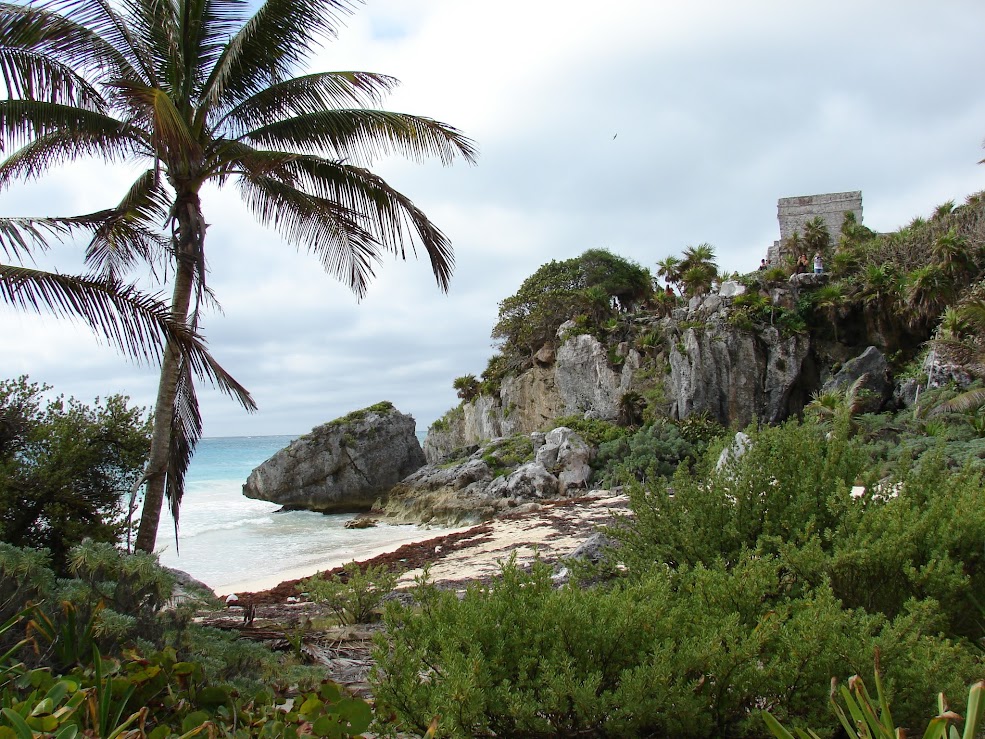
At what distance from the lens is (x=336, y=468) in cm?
3183

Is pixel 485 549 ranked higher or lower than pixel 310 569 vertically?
higher

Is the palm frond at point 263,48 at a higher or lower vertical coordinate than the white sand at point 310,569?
higher

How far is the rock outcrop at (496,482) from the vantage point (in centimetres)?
2130

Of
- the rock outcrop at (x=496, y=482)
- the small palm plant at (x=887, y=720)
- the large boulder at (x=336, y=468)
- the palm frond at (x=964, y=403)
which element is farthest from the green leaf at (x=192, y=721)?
the large boulder at (x=336, y=468)

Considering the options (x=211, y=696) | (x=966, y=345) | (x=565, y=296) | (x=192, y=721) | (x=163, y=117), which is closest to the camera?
(x=192, y=721)

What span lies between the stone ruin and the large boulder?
87.4 ft

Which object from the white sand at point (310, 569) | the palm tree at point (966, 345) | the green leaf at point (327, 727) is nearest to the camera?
the green leaf at point (327, 727)

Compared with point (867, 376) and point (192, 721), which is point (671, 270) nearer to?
point (867, 376)

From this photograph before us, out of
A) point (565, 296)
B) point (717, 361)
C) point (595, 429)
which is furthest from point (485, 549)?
point (565, 296)

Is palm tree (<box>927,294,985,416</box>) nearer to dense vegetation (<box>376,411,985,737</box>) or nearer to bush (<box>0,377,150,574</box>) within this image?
dense vegetation (<box>376,411,985,737</box>)

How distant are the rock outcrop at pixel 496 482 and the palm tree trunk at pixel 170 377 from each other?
1422 centimetres

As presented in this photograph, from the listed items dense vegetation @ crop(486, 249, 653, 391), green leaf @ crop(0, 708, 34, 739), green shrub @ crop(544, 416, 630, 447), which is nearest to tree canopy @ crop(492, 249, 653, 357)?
dense vegetation @ crop(486, 249, 653, 391)

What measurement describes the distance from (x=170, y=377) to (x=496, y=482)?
1662 centimetres

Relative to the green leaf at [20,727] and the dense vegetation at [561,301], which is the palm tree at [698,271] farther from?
the green leaf at [20,727]
